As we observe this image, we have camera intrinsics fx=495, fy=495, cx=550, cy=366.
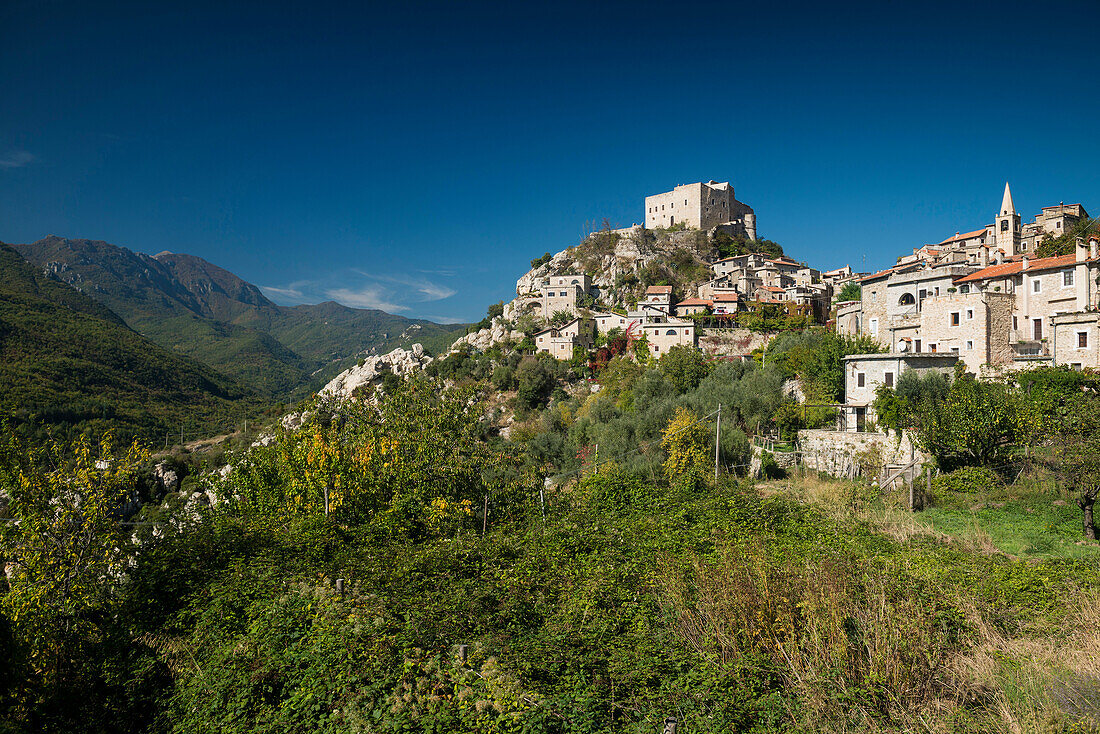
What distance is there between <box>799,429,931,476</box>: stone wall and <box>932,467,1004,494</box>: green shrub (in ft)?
6.64

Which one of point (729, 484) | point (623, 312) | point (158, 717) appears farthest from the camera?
point (623, 312)

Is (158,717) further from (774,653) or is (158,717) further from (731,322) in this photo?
(731,322)

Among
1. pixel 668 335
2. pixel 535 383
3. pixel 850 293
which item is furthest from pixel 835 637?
pixel 850 293

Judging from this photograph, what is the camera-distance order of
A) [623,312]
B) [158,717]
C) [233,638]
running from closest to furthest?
[158,717]
[233,638]
[623,312]

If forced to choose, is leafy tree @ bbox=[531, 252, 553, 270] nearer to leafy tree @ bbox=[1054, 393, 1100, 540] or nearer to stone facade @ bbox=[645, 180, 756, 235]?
stone facade @ bbox=[645, 180, 756, 235]

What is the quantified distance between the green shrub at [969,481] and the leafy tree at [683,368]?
1933 centimetres

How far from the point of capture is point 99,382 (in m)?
61.2

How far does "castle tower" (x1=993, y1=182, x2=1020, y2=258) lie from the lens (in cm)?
4556

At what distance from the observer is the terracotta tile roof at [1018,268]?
24.0 meters

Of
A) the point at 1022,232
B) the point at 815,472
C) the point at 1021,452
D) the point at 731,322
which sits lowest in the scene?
the point at 815,472

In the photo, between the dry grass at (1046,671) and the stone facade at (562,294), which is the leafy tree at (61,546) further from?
the stone facade at (562,294)

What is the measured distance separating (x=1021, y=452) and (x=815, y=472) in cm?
627

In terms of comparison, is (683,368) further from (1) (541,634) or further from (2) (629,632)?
(1) (541,634)

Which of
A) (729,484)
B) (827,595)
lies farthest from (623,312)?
(827,595)
